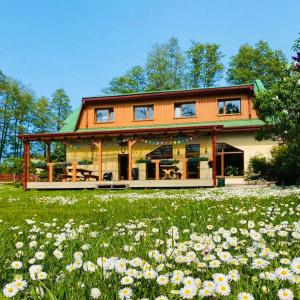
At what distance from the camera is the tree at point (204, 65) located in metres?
44.3

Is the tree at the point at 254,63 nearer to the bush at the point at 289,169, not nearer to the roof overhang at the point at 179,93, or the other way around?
the roof overhang at the point at 179,93

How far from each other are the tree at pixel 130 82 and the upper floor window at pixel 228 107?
2191 centimetres

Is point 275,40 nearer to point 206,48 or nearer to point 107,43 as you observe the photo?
point 206,48

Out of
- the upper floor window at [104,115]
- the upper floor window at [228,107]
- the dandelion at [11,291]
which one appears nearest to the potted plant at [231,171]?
the upper floor window at [228,107]

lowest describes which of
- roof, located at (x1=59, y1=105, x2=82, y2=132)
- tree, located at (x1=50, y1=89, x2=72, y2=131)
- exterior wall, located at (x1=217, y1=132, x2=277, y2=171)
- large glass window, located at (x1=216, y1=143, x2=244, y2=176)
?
large glass window, located at (x1=216, y1=143, x2=244, y2=176)

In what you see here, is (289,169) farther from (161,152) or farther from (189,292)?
(189,292)

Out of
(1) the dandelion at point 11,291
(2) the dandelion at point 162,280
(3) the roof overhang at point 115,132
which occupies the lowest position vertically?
(1) the dandelion at point 11,291

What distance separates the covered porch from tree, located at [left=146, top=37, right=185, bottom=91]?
20.0 m

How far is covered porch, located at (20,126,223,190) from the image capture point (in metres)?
19.5

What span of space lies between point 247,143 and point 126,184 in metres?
8.42

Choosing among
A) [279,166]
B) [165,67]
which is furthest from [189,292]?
[165,67]

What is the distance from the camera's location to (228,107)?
81.4 ft

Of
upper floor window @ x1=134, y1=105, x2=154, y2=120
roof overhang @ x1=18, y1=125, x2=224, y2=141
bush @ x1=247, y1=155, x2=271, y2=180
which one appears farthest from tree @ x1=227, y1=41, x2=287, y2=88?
roof overhang @ x1=18, y1=125, x2=224, y2=141

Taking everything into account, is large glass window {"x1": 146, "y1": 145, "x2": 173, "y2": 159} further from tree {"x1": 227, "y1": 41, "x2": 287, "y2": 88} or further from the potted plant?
tree {"x1": 227, "y1": 41, "x2": 287, "y2": 88}
